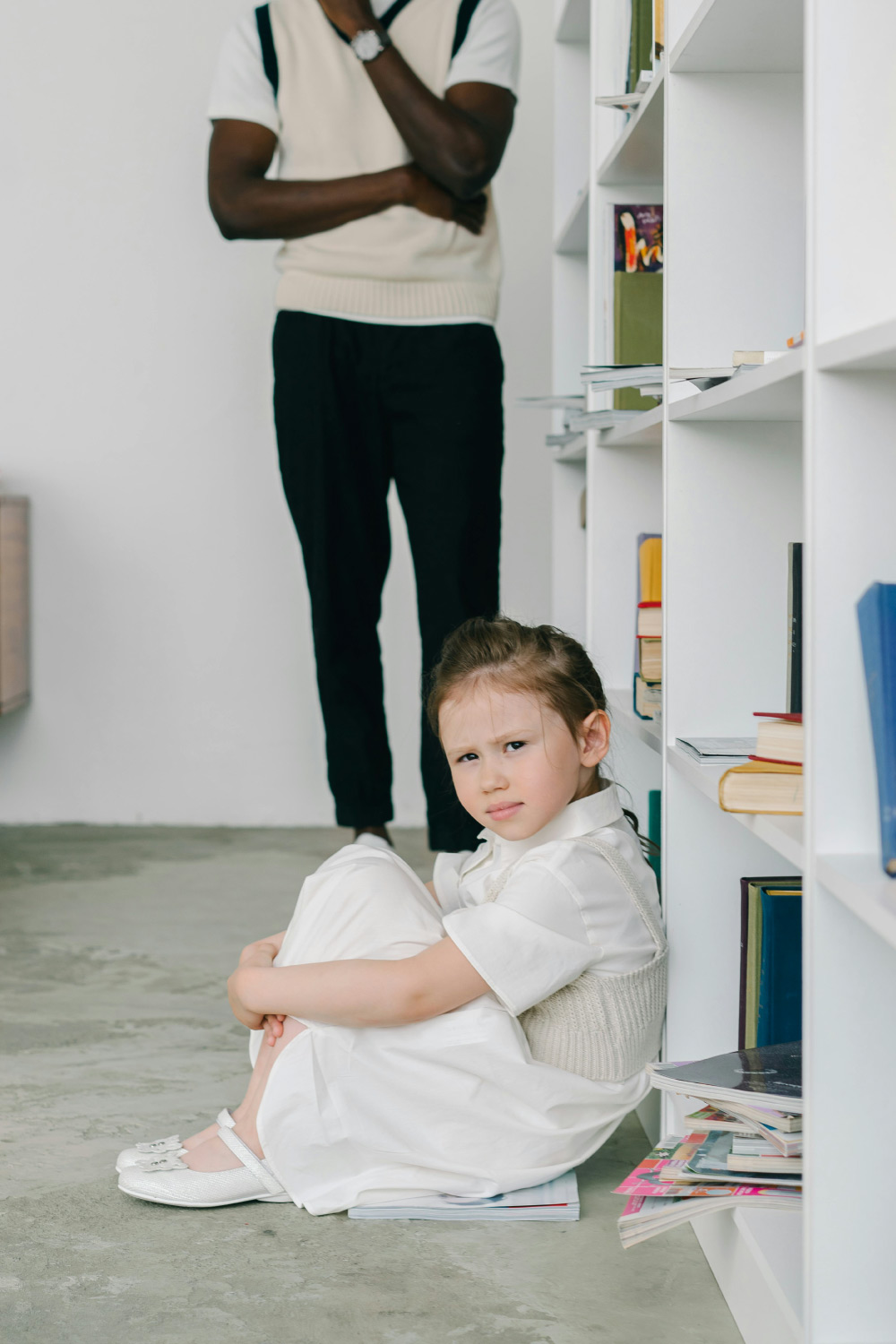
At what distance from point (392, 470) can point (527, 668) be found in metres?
0.87

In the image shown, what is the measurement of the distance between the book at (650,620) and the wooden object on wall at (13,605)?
1642 mm

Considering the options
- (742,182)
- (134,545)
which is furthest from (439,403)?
(134,545)

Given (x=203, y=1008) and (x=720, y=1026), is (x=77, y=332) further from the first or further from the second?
(x=720, y=1026)

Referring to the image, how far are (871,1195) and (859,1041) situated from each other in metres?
0.09

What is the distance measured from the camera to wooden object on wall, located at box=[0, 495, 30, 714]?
103 inches

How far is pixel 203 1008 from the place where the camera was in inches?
63.6

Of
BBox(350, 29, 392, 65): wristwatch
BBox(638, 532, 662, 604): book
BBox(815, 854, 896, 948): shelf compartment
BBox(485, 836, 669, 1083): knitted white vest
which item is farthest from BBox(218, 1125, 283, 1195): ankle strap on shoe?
BBox(350, 29, 392, 65): wristwatch

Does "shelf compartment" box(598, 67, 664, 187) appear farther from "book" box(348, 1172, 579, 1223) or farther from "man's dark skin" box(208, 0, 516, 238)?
"book" box(348, 1172, 579, 1223)

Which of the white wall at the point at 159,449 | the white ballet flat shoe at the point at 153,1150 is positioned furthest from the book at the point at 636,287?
the white wall at the point at 159,449

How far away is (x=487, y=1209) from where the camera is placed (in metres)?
1.05

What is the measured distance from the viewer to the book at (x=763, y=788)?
86cm

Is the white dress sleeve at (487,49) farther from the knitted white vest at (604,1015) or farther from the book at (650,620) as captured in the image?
the knitted white vest at (604,1015)

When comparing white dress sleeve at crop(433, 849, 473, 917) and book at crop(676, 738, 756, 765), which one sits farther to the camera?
white dress sleeve at crop(433, 849, 473, 917)

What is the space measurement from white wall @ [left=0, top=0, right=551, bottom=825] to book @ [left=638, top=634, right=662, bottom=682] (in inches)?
57.8
